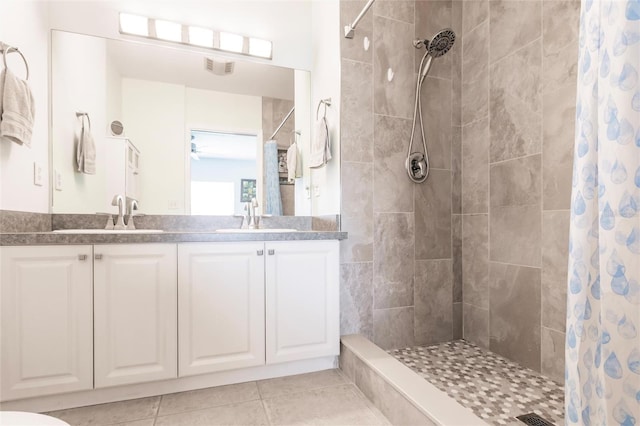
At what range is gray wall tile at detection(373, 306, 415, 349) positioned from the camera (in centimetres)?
213

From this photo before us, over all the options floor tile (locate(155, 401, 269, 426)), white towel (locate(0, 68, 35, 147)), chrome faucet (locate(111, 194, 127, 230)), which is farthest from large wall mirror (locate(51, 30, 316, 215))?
floor tile (locate(155, 401, 269, 426))

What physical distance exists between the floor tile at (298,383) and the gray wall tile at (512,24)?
2327 millimetres

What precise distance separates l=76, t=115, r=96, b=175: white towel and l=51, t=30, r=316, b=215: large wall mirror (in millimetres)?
18

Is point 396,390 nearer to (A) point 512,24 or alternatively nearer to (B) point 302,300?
(B) point 302,300

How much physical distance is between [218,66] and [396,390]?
2.34m

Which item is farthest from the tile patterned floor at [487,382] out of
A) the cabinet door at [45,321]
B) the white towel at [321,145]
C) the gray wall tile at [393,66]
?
the cabinet door at [45,321]

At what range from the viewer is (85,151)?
1.98 meters

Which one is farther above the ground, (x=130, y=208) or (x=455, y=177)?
(x=455, y=177)

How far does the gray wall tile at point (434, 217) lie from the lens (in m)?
2.25

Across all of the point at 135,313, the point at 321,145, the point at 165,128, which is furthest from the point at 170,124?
the point at 135,313

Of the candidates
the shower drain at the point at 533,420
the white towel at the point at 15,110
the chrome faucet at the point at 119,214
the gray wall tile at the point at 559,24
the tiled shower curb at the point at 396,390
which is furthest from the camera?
the chrome faucet at the point at 119,214

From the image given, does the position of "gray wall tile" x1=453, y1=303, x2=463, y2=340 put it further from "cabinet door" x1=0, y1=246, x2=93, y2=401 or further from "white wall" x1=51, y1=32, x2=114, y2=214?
"white wall" x1=51, y1=32, x2=114, y2=214

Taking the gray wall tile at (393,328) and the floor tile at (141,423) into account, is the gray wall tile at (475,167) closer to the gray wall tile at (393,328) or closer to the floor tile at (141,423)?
the gray wall tile at (393,328)

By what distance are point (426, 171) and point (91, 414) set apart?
237cm
